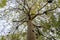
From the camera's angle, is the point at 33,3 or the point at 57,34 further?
the point at 57,34

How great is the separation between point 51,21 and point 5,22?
1.26 m

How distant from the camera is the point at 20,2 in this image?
3.73 m

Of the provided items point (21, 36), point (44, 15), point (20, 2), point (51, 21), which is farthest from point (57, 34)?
point (20, 2)

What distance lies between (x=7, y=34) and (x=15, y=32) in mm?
227

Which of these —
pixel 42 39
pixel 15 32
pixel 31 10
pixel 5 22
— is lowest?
pixel 42 39

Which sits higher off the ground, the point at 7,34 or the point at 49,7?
the point at 49,7

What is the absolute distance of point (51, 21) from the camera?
13.2ft

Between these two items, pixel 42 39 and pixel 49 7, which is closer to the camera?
pixel 49 7

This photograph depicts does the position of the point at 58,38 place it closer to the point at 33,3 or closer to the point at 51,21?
the point at 51,21

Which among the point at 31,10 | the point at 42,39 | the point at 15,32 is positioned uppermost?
the point at 31,10

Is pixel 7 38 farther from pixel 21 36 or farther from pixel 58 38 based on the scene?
pixel 58 38

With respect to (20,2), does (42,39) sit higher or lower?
A: lower

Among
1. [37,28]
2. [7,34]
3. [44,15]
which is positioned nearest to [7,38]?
[7,34]

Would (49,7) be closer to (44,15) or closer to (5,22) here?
(44,15)
